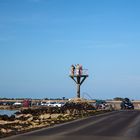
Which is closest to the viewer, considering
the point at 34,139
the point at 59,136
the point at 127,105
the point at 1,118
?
the point at 34,139

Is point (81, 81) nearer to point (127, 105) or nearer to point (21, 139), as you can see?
point (127, 105)

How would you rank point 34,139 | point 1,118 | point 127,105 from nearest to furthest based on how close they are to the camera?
point 34,139 < point 1,118 < point 127,105

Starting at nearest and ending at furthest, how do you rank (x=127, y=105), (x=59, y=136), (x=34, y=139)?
1. (x=34, y=139)
2. (x=59, y=136)
3. (x=127, y=105)

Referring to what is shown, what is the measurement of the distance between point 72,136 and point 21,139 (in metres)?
2.83

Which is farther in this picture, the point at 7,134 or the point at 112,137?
the point at 7,134

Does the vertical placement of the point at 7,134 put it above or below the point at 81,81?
below

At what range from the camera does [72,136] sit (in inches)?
963

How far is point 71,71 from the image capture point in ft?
267

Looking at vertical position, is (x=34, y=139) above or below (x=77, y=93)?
below

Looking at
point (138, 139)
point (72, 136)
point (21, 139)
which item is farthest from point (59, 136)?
point (138, 139)

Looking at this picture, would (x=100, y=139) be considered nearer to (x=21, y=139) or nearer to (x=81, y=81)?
(x=21, y=139)

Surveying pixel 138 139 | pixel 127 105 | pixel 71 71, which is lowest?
pixel 138 139

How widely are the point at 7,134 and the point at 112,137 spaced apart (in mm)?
5965

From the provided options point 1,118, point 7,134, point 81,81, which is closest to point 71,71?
point 81,81
